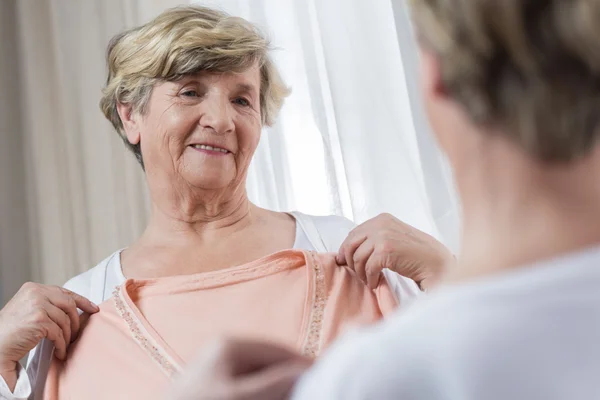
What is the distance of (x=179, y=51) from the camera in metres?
1.49

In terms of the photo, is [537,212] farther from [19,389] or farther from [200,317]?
[19,389]

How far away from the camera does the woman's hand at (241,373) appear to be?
1.91 feet

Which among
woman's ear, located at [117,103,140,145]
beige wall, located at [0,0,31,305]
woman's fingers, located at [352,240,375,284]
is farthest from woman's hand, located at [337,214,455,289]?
beige wall, located at [0,0,31,305]

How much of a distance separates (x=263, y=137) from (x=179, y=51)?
61 centimetres

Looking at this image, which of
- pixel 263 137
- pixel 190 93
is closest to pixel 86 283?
pixel 190 93

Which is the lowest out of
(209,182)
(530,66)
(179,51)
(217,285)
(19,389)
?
(19,389)

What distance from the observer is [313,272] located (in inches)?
52.7

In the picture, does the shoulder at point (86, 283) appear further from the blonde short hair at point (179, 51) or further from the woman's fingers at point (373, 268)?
the woman's fingers at point (373, 268)

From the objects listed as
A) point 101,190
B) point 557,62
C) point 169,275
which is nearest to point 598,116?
point 557,62

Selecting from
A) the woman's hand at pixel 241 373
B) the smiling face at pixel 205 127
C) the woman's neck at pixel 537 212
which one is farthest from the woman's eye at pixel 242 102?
the woman's neck at pixel 537 212

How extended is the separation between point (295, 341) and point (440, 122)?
0.72 m

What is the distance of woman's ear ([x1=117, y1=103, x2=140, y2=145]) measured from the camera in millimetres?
1637

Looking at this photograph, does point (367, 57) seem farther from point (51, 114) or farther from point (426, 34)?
point (426, 34)

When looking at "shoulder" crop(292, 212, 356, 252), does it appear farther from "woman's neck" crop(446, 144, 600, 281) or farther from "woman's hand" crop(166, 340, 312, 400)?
"woman's neck" crop(446, 144, 600, 281)
